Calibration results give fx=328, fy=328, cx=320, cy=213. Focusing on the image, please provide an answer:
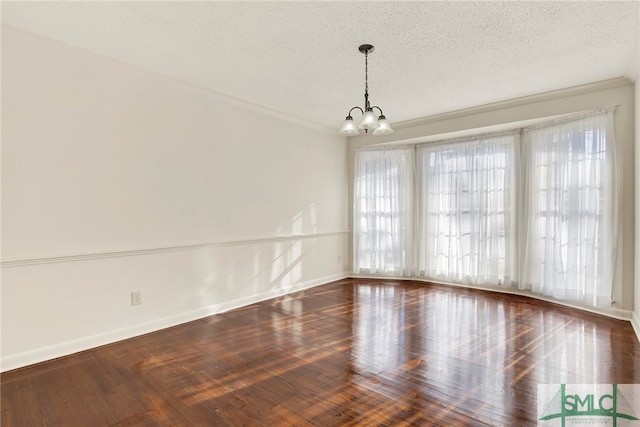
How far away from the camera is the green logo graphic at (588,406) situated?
77.8 inches

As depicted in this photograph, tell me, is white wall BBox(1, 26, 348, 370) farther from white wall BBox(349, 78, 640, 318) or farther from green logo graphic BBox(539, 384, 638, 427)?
green logo graphic BBox(539, 384, 638, 427)

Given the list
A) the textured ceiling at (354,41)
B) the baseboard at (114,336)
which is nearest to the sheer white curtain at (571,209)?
the textured ceiling at (354,41)

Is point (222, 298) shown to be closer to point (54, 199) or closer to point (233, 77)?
point (54, 199)

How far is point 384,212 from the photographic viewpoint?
5.79 metres

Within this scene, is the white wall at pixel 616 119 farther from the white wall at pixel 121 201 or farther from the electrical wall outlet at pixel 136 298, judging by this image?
the electrical wall outlet at pixel 136 298

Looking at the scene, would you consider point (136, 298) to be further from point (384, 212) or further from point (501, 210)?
point (501, 210)

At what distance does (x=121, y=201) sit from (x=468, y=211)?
466cm

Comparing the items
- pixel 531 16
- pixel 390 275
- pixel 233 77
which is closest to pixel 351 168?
pixel 390 275

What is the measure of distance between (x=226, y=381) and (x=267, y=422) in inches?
23.5

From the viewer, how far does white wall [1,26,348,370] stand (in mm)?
2621

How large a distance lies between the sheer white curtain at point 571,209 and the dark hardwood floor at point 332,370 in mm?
439

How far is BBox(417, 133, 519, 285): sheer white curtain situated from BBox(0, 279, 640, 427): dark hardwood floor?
3.86 ft

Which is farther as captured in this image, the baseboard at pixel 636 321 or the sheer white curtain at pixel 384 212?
the sheer white curtain at pixel 384 212

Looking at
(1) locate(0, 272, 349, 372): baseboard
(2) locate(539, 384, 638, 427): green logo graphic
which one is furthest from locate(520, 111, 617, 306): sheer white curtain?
(1) locate(0, 272, 349, 372): baseboard
